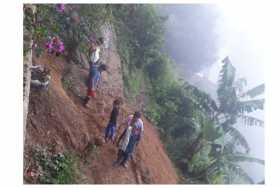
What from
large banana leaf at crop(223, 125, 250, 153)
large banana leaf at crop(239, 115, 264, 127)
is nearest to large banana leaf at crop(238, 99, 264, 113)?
large banana leaf at crop(239, 115, 264, 127)

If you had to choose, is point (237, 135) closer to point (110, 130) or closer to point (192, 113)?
point (192, 113)

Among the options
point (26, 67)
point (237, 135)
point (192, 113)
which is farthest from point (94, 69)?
point (237, 135)

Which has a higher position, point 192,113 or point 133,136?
point 192,113

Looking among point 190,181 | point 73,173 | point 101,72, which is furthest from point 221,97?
point 73,173

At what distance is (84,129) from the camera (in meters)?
6.26

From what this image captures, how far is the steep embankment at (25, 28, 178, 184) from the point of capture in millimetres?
6152

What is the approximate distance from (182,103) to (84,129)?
124 centimetres

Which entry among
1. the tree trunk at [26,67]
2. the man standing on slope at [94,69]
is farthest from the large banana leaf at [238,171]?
the tree trunk at [26,67]

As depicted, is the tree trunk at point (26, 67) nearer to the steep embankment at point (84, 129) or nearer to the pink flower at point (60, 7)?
the steep embankment at point (84, 129)

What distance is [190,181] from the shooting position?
21.1 feet

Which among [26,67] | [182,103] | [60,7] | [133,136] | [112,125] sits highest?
[60,7]

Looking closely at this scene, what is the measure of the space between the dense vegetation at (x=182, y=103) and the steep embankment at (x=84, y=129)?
8.3 inches

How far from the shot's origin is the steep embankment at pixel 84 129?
615 centimetres

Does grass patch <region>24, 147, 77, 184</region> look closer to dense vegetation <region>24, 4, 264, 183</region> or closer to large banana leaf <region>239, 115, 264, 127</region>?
dense vegetation <region>24, 4, 264, 183</region>
